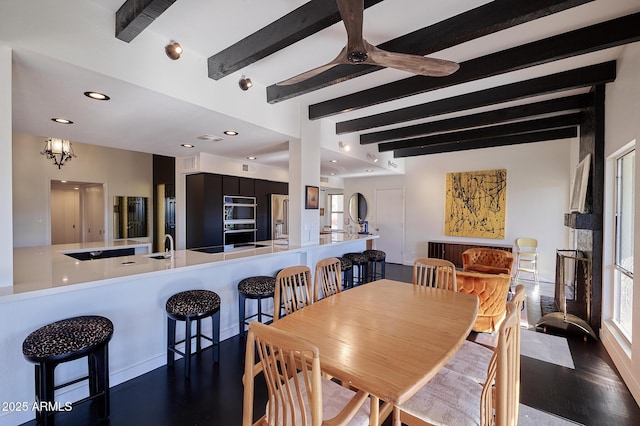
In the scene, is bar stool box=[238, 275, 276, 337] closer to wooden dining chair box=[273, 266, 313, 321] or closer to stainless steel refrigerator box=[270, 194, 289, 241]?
wooden dining chair box=[273, 266, 313, 321]

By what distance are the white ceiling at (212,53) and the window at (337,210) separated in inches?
204

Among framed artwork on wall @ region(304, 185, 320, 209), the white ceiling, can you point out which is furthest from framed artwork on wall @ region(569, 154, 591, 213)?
framed artwork on wall @ region(304, 185, 320, 209)

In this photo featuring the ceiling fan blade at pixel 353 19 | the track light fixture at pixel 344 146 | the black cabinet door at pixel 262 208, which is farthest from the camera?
the black cabinet door at pixel 262 208

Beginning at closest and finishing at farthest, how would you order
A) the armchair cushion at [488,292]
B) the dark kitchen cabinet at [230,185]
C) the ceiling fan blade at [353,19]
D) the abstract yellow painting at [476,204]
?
the ceiling fan blade at [353,19] < the armchair cushion at [488,292] < the dark kitchen cabinet at [230,185] < the abstract yellow painting at [476,204]

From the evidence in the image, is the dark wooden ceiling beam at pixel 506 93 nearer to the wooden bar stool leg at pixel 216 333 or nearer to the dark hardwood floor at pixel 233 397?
the dark hardwood floor at pixel 233 397

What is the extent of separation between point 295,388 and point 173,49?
8.31 feet

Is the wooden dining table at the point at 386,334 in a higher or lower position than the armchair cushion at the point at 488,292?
higher

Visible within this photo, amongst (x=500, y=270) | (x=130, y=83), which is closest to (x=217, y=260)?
(x=130, y=83)

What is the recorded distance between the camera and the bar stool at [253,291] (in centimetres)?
285

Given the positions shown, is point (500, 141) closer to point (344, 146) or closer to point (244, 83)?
point (344, 146)

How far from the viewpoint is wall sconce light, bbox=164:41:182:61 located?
2.28m

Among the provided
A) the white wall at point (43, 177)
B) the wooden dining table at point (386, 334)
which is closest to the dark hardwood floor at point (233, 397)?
the wooden dining table at point (386, 334)

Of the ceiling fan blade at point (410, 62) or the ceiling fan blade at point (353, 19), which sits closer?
the ceiling fan blade at point (353, 19)

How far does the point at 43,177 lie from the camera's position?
221 inches
